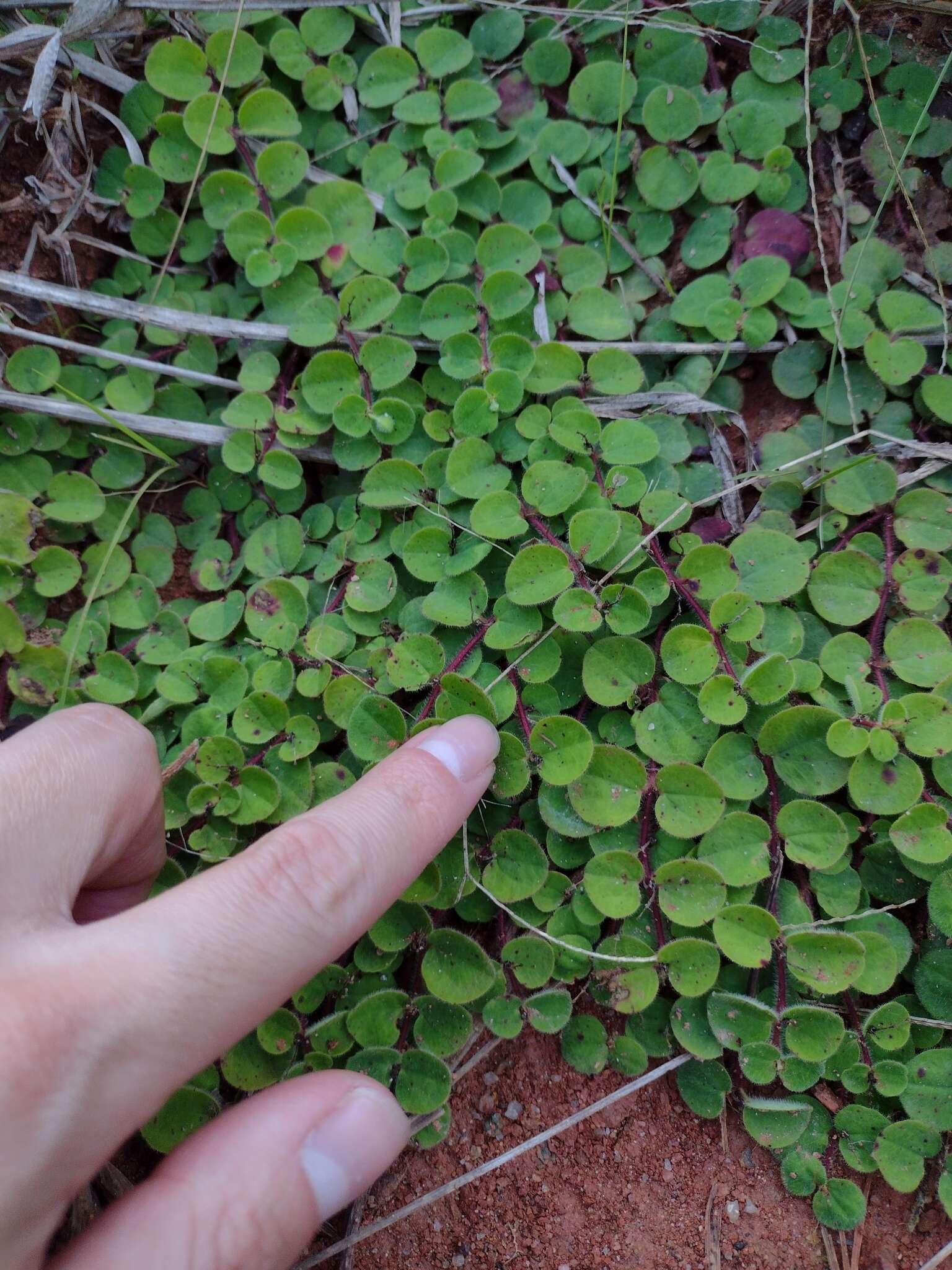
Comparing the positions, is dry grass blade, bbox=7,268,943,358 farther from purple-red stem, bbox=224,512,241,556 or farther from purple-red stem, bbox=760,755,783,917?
purple-red stem, bbox=760,755,783,917

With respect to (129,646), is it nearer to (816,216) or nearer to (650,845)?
(650,845)

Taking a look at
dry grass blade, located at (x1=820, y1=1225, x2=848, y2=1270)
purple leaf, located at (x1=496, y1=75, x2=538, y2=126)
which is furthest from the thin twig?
purple leaf, located at (x1=496, y1=75, x2=538, y2=126)

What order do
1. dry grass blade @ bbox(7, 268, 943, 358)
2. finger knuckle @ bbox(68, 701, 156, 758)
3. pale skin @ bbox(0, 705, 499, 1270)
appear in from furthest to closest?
dry grass blade @ bbox(7, 268, 943, 358) < finger knuckle @ bbox(68, 701, 156, 758) < pale skin @ bbox(0, 705, 499, 1270)

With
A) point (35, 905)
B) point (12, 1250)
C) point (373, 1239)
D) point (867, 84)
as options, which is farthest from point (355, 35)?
point (373, 1239)

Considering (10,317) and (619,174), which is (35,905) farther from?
(619,174)

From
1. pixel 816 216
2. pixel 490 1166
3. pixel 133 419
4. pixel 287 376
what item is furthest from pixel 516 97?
pixel 490 1166

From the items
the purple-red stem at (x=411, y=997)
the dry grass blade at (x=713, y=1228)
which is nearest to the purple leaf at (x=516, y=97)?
the purple-red stem at (x=411, y=997)
